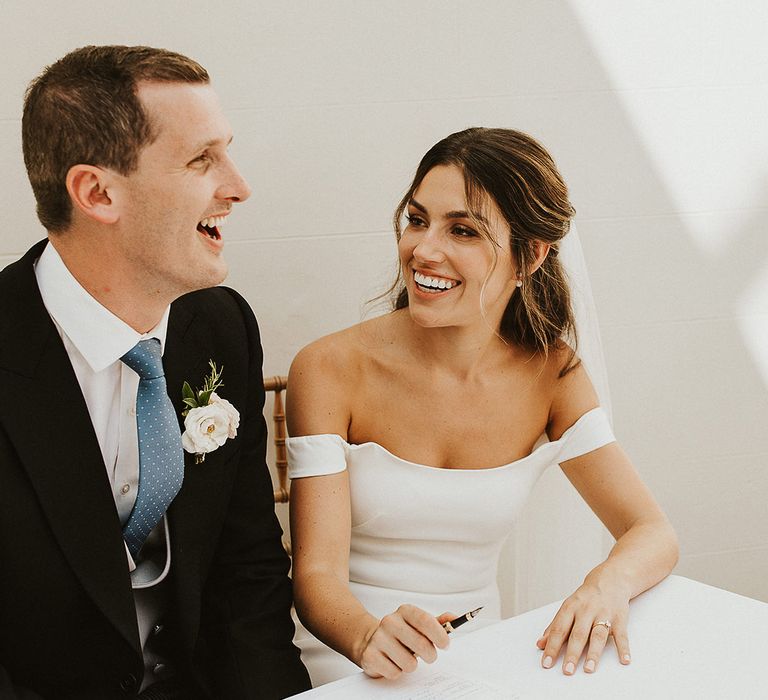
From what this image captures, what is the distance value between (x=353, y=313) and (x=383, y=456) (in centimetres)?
52

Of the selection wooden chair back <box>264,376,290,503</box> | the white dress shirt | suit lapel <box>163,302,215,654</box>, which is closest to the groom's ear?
the white dress shirt

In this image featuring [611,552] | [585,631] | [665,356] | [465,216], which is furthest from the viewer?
[665,356]

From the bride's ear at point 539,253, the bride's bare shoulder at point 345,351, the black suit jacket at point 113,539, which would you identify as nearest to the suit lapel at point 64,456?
the black suit jacket at point 113,539

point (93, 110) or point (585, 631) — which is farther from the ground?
point (93, 110)

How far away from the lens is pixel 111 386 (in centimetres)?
144

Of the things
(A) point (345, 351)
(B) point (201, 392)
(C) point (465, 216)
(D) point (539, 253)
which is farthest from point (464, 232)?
(B) point (201, 392)

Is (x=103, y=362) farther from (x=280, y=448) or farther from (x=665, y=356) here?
(x=665, y=356)

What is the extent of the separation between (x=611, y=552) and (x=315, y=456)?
0.56 meters

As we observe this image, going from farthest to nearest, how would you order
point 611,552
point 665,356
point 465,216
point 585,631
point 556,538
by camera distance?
point 665,356 → point 556,538 → point 465,216 → point 611,552 → point 585,631

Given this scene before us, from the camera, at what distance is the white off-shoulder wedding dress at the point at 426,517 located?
1.86 meters

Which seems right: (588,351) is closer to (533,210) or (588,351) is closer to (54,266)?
(533,210)

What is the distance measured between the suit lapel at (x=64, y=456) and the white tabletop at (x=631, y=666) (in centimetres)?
34

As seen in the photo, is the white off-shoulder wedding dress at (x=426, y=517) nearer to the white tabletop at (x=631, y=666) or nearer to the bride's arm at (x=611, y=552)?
the bride's arm at (x=611, y=552)

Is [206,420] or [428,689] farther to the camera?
[206,420]
